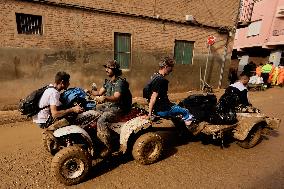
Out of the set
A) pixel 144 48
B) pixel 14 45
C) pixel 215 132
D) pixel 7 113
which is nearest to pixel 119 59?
pixel 144 48

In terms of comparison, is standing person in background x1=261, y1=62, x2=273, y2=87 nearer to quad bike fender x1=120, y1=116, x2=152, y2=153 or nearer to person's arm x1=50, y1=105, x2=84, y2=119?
quad bike fender x1=120, y1=116, x2=152, y2=153

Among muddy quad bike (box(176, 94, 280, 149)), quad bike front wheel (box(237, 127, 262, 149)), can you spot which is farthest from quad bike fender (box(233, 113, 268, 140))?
quad bike front wheel (box(237, 127, 262, 149))

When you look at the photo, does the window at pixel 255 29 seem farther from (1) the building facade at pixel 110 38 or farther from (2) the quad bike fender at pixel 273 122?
(2) the quad bike fender at pixel 273 122

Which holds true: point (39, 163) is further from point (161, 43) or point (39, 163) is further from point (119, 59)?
point (161, 43)

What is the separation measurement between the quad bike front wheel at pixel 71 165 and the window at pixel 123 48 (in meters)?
7.43

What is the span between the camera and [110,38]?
418 inches

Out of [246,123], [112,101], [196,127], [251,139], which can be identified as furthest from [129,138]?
[251,139]

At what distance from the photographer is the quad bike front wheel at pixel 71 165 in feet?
13.3

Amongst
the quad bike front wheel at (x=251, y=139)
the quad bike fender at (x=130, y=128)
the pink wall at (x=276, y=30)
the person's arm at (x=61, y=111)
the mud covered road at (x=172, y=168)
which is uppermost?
the pink wall at (x=276, y=30)

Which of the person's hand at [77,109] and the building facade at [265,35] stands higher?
the building facade at [265,35]

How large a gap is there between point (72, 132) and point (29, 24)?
261 inches

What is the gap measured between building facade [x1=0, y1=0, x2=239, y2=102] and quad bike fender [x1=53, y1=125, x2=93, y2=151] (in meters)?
6.01

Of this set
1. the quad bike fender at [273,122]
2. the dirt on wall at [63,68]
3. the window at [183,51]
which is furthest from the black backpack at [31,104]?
the window at [183,51]

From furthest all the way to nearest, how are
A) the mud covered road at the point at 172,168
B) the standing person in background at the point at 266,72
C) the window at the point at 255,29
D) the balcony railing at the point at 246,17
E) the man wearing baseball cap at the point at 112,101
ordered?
the window at the point at 255,29 < the standing person in background at the point at 266,72 < the balcony railing at the point at 246,17 < the man wearing baseball cap at the point at 112,101 < the mud covered road at the point at 172,168
